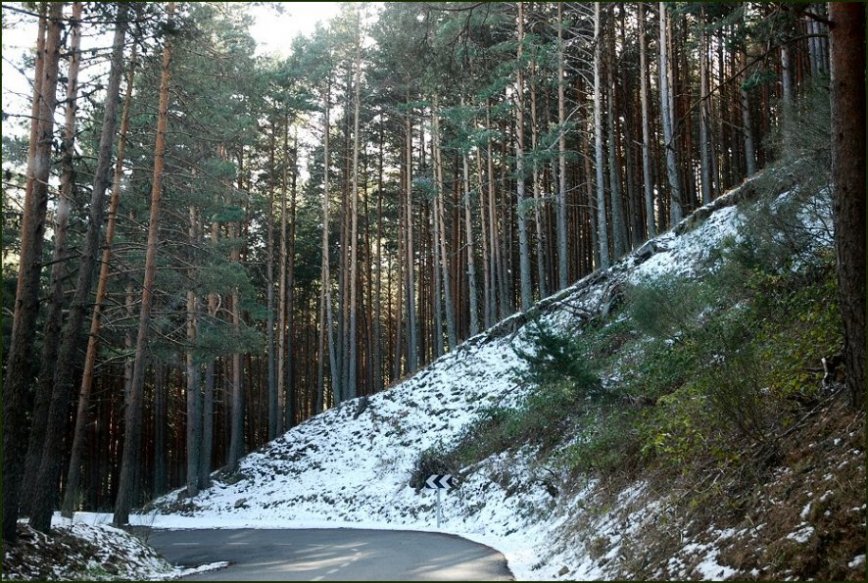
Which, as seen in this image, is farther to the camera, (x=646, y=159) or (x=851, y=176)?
(x=646, y=159)

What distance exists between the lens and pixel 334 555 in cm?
1193

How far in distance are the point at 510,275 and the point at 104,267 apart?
24.5m

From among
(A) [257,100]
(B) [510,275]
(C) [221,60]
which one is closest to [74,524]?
(C) [221,60]

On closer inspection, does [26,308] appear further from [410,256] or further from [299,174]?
[299,174]

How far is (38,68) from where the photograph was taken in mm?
12234

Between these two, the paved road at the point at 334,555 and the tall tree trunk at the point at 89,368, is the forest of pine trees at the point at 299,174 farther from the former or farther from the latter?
the paved road at the point at 334,555

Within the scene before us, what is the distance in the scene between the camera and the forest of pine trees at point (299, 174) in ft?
35.7

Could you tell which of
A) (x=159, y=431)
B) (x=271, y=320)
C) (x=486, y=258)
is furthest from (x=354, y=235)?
(x=159, y=431)

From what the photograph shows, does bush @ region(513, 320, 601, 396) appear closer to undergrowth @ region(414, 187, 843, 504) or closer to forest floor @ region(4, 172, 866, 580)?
undergrowth @ region(414, 187, 843, 504)

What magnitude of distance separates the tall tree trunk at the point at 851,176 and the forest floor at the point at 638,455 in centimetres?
60

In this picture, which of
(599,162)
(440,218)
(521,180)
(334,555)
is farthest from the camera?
(440,218)

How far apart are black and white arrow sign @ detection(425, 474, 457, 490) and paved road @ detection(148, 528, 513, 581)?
2.21 m

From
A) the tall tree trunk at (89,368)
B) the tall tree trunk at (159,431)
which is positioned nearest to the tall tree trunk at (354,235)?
the tall tree trunk at (159,431)

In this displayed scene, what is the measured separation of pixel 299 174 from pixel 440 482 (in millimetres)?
23517
